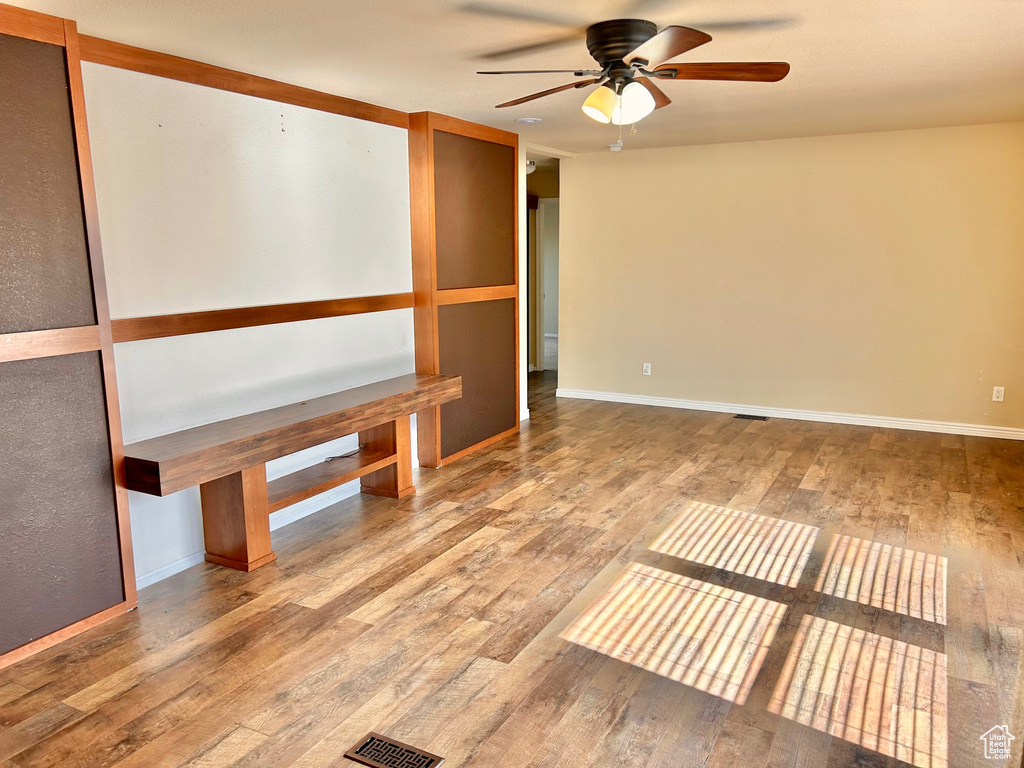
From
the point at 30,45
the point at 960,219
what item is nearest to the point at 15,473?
the point at 30,45

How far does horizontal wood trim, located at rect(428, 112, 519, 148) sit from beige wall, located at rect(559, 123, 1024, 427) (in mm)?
1547

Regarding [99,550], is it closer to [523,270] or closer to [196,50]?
[196,50]

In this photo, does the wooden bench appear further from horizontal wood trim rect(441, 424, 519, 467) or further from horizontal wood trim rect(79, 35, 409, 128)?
horizontal wood trim rect(79, 35, 409, 128)

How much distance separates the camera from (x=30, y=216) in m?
2.64

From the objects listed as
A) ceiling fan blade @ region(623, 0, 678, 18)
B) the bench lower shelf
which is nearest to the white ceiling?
ceiling fan blade @ region(623, 0, 678, 18)

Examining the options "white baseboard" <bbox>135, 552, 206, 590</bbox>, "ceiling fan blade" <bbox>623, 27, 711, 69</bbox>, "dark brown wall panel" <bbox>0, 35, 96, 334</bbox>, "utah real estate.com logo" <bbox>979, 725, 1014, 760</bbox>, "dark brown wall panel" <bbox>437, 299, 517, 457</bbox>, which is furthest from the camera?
"dark brown wall panel" <bbox>437, 299, 517, 457</bbox>

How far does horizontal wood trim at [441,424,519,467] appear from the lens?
5.14m

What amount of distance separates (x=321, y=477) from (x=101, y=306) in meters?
1.47

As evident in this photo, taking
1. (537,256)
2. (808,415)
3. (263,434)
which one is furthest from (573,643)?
(537,256)

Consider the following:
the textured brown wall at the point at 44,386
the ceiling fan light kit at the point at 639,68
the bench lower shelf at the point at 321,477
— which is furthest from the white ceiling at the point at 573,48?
the bench lower shelf at the point at 321,477

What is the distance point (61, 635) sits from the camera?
2.79m

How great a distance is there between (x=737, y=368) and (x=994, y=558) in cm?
331

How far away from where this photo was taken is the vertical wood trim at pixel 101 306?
9.00 ft

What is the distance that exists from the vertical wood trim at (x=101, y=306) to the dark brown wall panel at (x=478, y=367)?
2.36 metres
